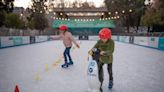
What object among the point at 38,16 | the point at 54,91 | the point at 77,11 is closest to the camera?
the point at 54,91

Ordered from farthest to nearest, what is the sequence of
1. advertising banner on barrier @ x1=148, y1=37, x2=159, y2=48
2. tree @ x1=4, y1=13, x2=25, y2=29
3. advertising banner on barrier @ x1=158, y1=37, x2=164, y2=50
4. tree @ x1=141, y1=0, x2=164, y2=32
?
1. tree @ x1=4, y1=13, x2=25, y2=29
2. tree @ x1=141, y1=0, x2=164, y2=32
3. advertising banner on barrier @ x1=148, y1=37, x2=159, y2=48
4. advertising banner on barrier @ x1=158, y1=37, x2=164, y2=50

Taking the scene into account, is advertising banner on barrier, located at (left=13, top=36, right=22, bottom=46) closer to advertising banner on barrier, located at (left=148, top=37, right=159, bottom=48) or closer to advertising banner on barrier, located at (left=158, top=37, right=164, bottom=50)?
advertising banner on barrier, located at (left=148, top=37, right=159, bottom=48)

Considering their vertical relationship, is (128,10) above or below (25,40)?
above

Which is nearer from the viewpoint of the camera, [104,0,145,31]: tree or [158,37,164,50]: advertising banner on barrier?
[158,37,164,50]: advertising banner on barrier

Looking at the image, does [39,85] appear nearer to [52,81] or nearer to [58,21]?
[52,81]

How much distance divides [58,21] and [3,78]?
63642mm

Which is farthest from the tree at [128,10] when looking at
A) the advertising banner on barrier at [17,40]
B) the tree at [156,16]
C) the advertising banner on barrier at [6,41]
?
the advertising banner on barrier at [6,41]

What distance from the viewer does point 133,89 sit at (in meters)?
6.86

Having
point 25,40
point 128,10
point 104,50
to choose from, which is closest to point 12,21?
point 25,40

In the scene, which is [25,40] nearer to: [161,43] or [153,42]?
[153,42]

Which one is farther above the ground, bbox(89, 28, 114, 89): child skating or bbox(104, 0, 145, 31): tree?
bbox(104, 0, 145, 31): tree

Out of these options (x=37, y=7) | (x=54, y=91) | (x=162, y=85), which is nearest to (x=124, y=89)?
(x=162, y=85)

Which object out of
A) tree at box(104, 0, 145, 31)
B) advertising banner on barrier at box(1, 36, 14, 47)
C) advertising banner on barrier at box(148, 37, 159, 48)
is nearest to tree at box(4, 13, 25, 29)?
tree at box(104, 0, 145, 31)

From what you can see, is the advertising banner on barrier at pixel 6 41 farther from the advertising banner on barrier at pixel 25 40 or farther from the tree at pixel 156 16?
the tree at pixel 156 16
